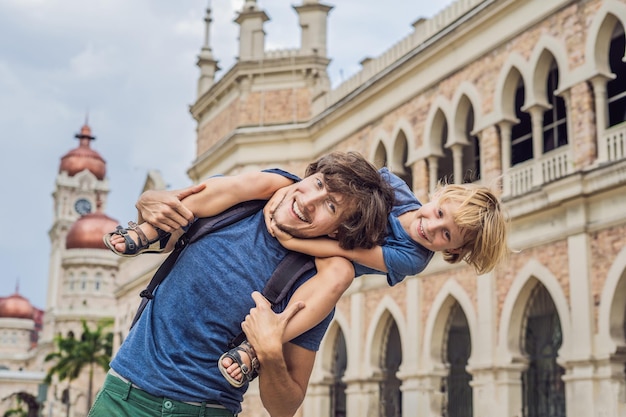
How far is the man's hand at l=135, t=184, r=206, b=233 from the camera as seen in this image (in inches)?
109

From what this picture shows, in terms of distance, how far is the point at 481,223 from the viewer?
286 centimetres

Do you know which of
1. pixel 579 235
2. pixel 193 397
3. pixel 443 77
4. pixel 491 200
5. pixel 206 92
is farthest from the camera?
pixel 206 92

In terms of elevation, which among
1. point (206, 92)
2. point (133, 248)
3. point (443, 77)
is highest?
point (206, 92)

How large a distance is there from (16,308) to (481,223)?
248 ft

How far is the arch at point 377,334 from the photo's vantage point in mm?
18641

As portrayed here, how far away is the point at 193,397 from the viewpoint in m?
2.68

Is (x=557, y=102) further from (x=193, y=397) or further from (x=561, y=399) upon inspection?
(x=193, y=397)

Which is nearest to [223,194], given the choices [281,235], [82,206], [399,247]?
[281,235]

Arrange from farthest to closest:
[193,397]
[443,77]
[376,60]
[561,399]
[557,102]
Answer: [376,60] → [443,77] → [557,102] → [561,399] → [193,397]

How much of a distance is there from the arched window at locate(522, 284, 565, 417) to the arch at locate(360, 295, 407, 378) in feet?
10.4

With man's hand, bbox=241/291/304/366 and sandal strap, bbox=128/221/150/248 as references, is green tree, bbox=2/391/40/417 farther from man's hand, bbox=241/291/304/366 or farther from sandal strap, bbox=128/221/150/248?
man's hand, bbox=241/291/304/366

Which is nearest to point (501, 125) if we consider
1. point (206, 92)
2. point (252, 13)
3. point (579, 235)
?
point (579, 235)

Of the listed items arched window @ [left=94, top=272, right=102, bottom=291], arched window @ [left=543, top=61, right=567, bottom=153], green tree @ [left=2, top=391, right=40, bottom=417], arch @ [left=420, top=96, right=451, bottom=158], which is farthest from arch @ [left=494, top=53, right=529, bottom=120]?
green tree @ [left=2, top=391, right=40, bottom=417]

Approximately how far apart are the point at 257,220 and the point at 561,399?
1306 centimetres
